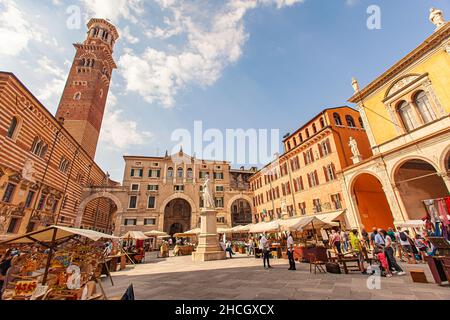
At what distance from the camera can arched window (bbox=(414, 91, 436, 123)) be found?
12461 mm

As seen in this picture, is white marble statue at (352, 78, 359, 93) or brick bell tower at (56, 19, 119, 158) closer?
white marble statue at (352, 78, 359, 93)

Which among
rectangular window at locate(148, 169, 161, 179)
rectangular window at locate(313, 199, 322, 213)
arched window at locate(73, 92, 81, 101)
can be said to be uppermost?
arched window at locate(73, 92, 81, 101)

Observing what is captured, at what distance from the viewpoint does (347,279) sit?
652 cm

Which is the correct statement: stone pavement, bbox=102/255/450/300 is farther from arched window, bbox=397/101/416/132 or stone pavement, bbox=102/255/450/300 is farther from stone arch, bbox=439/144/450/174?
arched window, bbox=397/101/416/132

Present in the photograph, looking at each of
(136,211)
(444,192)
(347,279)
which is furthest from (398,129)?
(136,211)

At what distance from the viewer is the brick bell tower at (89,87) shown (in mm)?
31797

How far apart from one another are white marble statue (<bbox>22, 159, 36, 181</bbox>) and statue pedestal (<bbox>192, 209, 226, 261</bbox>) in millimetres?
13648

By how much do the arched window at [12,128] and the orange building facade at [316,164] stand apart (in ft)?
81.1

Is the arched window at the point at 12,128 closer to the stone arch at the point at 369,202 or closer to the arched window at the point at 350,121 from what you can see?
the stone arch at the point at 369,202

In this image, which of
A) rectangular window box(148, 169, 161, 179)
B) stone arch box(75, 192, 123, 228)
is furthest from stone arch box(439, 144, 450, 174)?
stone arch box(75, 192, 123, 228)

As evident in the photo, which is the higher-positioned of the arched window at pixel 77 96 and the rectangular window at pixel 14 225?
the arched window at pixel 77 96

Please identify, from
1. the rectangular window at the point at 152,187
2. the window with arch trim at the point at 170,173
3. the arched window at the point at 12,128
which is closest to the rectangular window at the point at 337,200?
the window with arch trim at the point at 170,173

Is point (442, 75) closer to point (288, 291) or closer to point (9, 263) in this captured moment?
point (288, 291)
